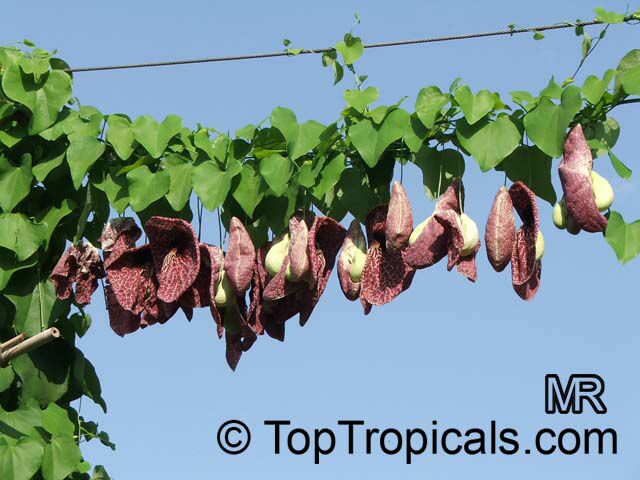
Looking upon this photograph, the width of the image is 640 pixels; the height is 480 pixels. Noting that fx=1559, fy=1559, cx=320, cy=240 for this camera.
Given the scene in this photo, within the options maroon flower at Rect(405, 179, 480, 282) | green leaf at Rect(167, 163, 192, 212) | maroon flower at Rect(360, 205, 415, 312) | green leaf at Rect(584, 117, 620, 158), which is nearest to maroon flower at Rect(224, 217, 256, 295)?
green leaf at Rect(167, 163, 192, 212)

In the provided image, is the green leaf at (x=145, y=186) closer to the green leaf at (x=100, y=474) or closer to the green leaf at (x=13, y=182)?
the green leaf at (x=13, y=182)

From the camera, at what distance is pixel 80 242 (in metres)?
3.92

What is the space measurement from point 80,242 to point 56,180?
0.72ft

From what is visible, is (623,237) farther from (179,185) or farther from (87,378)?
(87,378)

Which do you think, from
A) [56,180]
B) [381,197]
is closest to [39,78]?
[56,180]

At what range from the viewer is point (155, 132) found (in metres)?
3.88

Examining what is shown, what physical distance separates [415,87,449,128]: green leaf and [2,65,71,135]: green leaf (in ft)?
3.13

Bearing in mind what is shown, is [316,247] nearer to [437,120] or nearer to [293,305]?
[293,305]

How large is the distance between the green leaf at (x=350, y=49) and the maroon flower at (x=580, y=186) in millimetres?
617

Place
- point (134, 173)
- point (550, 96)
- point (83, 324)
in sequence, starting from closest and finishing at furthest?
point (550, 96), point (134, 173), point (83, 324)

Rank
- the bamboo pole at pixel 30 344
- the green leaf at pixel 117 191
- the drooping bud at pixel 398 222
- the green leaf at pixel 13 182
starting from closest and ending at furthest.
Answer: the bamboo pole at pixel 30 344 < the drooping bud at pixel 398 222 < the green leaf at pixel 117 191 < the green leaf at pixel 13 182

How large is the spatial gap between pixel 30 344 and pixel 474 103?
115 centimetres

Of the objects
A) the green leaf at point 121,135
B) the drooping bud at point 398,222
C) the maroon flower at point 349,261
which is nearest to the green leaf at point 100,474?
the green leaf at point 121,135

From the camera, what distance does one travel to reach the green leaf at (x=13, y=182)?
3.98 metres
